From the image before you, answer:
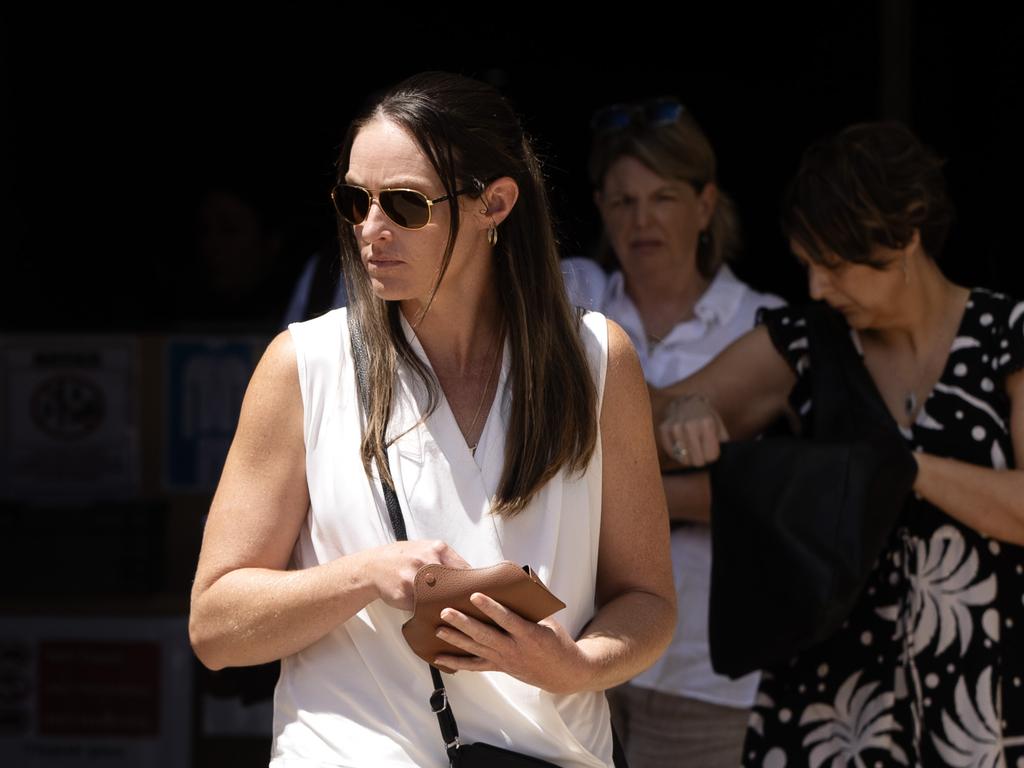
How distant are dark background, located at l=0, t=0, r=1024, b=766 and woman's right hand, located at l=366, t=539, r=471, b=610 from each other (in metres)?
2.90

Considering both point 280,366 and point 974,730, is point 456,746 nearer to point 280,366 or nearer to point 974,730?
point 280,366

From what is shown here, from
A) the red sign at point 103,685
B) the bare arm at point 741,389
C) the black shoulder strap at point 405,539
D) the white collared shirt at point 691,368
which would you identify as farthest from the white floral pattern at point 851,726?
the red sign at point 103,685

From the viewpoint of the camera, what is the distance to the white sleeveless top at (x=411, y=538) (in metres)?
2.04

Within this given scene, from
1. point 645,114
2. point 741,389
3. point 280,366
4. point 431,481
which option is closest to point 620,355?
point 431,481

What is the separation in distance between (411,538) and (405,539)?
0.02 metres

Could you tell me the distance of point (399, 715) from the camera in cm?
203

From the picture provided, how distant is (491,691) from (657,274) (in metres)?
1.62

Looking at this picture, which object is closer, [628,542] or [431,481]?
[431,481]

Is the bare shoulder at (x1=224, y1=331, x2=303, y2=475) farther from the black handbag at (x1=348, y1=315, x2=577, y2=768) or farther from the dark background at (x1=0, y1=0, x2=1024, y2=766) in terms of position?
the dark background at (x1=0, y1=0, x2=1024, y2=766)

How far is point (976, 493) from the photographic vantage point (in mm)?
2633

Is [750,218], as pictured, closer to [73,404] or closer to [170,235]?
[170,235]

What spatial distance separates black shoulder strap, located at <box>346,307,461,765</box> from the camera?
200 cm

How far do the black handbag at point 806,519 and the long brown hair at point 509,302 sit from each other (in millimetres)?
653

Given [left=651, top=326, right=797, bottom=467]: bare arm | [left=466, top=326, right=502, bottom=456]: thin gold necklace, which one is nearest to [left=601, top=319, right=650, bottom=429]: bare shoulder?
[left=466, top=326, right=502, bottom=456]: thin gold necklace
